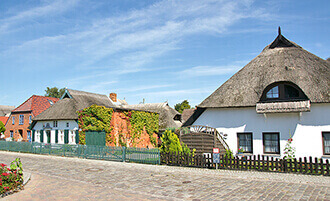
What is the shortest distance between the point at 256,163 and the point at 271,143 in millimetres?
2780

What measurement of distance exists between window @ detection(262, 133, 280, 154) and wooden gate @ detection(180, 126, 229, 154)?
8.09 ft

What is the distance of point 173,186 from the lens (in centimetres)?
1049

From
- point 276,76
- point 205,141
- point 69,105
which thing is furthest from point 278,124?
point 69,105

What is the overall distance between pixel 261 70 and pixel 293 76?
7.37 feet

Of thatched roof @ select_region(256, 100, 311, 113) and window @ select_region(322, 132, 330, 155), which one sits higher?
thatched roof @ select_region(256, 100, 311, 113)

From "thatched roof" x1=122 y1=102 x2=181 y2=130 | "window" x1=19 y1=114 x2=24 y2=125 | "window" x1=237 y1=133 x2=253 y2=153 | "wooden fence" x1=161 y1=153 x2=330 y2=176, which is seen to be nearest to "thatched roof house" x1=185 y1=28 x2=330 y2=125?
"window" x1=237 y1=133 x2=253 y2=153

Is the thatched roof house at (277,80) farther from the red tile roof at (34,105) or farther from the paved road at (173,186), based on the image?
the red tile roof at (34,105)

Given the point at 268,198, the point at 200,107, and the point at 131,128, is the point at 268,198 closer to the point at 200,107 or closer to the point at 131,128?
the point at 200,107

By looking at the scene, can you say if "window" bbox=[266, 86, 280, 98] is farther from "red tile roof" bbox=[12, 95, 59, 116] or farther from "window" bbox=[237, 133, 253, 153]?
"red tile roof" bbox=[12, 95, 59, 116]

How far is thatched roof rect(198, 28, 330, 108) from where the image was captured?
15.7 meters

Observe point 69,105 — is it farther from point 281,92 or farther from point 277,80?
point 281,92

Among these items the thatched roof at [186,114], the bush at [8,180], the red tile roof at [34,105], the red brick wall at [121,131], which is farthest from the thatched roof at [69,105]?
the bush at [8,180]

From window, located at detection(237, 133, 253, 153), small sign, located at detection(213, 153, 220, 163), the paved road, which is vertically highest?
window, located at detection(237, 133, 253, 153)

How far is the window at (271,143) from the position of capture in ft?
54.2
